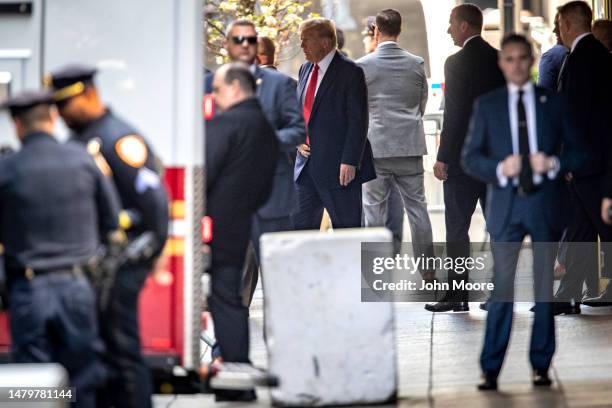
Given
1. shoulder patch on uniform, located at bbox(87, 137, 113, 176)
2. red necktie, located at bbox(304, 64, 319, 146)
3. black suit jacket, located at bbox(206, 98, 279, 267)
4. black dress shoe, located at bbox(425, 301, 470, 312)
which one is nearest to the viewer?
shoulder patch on uniform, located at bbox(87, 137, 113, 176)

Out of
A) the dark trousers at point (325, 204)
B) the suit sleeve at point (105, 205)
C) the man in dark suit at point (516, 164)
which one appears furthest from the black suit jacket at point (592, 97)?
the suit sleeve at point (105, 205)

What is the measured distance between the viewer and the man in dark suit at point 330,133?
990 cm

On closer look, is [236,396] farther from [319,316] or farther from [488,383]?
[488,383]

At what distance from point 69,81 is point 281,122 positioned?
199cm

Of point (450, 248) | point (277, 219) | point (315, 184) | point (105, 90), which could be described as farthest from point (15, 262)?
point (450, 248)

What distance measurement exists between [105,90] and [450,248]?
4184 mm

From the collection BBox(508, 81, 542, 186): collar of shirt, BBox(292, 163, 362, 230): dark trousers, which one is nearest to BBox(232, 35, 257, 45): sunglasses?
BBox(508, 81, 542, 186): collar of shirt

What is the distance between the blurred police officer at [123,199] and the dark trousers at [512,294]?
2061 millimetres

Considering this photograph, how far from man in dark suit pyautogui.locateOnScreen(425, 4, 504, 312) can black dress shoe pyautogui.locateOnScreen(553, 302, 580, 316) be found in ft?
2.81

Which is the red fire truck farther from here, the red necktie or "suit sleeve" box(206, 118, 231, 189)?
the red necktie

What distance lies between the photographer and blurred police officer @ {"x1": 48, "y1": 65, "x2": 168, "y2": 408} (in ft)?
21.1

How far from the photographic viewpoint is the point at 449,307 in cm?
1098

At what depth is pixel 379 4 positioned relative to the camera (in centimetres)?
1777

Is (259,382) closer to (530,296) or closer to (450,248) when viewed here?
(450,248)
